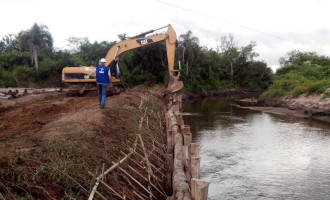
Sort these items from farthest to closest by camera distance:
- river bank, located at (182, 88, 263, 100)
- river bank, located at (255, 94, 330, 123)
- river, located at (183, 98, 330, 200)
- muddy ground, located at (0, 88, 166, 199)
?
river bank, located at (182, 88, 263, 100) → river bank, located at (255, 94, 330, 123) → river, located at (183, 98, 330, 200) → muddy ground, located at (0, 88, 166, 199)

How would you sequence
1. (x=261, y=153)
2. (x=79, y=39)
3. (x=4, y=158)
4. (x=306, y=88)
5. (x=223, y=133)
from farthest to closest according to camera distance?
(x=79, y=39) < (x=306, y=88) < (x=223, y=133) < (x=261, y=153) < (x=4, y=158)

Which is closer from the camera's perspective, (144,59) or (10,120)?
(10,120)

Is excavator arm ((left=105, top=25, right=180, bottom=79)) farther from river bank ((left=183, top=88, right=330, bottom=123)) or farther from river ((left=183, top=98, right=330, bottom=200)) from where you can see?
river bank ((left=183, top=88, right=330, bottom=123))

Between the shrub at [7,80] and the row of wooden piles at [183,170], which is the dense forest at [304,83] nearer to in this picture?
the row of wooden piles at [183,170]

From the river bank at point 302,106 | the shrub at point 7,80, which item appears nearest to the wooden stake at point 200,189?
the river bank at point 302,106

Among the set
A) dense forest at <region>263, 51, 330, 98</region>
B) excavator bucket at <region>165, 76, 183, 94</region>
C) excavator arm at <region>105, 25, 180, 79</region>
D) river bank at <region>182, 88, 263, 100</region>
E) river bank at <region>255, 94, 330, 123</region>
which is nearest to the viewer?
excavator bucket at <region>165, 76, 183, 94</region>

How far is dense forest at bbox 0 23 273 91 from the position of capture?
27941 mm

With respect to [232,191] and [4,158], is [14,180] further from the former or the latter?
[232,191]

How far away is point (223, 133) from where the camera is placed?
13977mm

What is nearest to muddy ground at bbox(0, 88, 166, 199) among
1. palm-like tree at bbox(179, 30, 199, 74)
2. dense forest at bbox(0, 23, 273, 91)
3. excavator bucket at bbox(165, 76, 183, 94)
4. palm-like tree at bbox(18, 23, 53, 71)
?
excavator bucket at bbox(165, 76, 183, 94)

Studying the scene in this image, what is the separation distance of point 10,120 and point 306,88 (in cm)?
2241

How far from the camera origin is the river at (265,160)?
728 cm

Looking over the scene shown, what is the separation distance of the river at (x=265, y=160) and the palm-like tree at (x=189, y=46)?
24.9 metres

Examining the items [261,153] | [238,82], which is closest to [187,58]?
[238,82]
